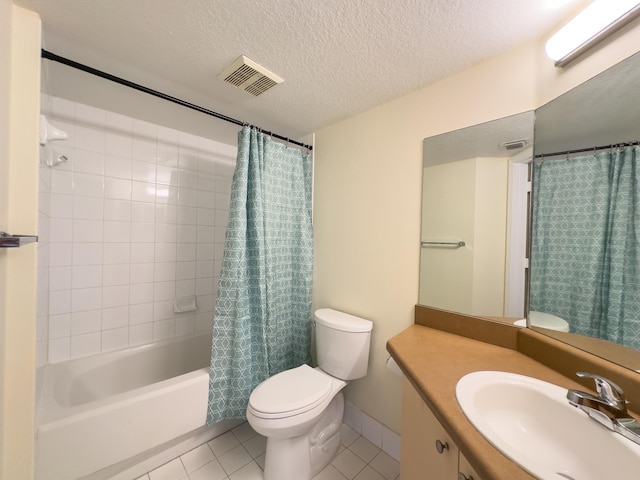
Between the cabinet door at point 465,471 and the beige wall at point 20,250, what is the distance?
4.88 feet

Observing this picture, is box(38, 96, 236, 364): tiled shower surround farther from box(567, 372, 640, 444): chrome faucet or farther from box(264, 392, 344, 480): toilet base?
box(567, 372, 640, 444): chrome faucet

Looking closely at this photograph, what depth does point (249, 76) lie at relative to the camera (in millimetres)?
1268

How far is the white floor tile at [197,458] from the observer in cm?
134

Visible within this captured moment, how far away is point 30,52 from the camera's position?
93 centimetres

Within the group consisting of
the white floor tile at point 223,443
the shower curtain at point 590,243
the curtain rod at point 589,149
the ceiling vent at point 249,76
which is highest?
the ceiling vent at point 249,76

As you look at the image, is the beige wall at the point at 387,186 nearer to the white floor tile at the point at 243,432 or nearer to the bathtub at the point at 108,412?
the white floor tile at the point at 243,432

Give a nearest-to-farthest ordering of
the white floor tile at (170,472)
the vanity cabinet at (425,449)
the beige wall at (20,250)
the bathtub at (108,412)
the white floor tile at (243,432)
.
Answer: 1. the vanity cabinet at (425,449)
2. the beige wall at (20,250)
3. the bathtub at (108,412)
4. the white floor tile at (170,472)
5. the white floor tile at (243,432)

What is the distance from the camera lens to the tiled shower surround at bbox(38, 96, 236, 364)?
4.92 feet

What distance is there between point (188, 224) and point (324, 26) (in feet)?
5.48

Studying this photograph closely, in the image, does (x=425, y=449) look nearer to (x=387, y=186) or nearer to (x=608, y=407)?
(x=608, y=407)

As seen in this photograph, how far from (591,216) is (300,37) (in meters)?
1.31

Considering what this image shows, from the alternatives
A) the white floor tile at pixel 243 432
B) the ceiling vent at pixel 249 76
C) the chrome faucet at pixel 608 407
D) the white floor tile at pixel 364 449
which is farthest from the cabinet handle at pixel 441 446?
the ceiling vent at pixel 249 76

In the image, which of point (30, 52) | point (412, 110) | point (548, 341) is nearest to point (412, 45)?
point (412, 110)

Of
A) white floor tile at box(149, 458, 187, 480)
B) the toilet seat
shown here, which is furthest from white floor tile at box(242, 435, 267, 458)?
the toilet seat
